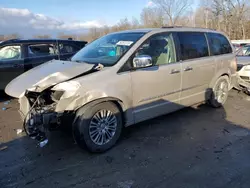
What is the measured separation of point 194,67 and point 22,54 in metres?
4.77

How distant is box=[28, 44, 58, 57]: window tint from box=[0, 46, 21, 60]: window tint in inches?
12.1

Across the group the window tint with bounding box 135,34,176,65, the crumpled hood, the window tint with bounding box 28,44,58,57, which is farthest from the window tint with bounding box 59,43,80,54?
the window tint with bounding box 135,34,176,65

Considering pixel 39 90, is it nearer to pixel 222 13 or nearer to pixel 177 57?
pixel 177 57

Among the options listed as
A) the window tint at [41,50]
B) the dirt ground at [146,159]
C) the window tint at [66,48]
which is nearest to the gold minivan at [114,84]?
Answer: the dirt ground at [146,159]

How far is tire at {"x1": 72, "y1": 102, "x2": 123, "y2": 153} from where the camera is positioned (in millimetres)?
3578

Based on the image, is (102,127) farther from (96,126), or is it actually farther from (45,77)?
(45,77)

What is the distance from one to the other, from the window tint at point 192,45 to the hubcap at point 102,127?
191cm

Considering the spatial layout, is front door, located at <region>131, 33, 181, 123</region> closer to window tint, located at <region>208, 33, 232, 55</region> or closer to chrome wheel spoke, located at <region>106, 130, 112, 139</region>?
chrome wheel spoke, located at <region>106, 130, 112, 139</region>

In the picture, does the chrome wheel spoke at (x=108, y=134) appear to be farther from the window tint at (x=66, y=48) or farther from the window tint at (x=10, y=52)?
the window tint at (x=66, y=48)

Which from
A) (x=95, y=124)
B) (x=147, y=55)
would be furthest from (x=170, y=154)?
(x=147, y=55)

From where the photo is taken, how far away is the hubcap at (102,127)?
373 cm

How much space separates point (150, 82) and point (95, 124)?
120 cm

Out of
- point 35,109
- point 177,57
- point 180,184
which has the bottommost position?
point 180,184

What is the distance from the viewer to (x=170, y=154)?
12.5ft
